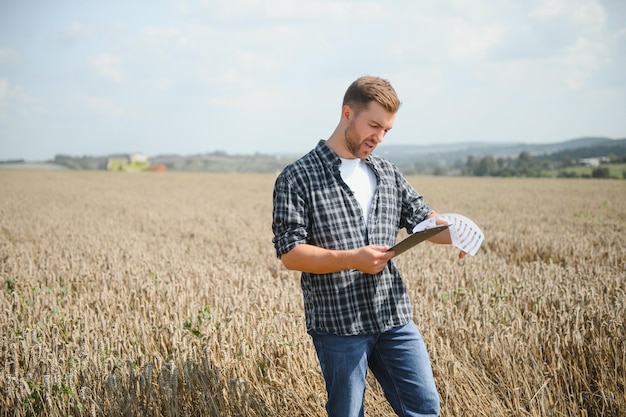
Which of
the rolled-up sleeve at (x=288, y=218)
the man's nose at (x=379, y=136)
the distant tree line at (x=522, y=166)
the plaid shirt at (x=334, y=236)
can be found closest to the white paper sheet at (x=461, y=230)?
the plaid shirt at (x=334, y=236)

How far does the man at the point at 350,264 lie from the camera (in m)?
2.39

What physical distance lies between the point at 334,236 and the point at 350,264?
24cm

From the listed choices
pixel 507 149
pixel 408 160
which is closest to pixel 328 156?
pixel 408 160

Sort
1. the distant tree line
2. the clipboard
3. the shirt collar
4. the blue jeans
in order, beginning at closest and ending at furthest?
the clipboard
the blue jeans
the shirt collar
the distant tree line

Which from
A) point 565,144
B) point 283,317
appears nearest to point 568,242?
point 283,317

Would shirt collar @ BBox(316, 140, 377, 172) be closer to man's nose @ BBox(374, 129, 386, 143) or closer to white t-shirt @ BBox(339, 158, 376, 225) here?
white t-shirt @ BBox(339, 158, 376, 225)

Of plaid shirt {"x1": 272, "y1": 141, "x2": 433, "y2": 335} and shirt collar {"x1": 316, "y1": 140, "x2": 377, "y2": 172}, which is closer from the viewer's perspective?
plaid shirt {"x1": 272, "y1": 141, "x2": 433, "y2": 335}

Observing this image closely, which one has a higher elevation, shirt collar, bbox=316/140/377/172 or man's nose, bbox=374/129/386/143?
man's nose, bbox=374/129/386/143

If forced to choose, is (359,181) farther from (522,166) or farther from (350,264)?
(522,166)

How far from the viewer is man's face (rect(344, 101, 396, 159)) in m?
2.38

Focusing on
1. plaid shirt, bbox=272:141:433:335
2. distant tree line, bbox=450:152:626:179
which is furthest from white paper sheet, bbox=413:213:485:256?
distant tree line, bbox=450:152:626:179

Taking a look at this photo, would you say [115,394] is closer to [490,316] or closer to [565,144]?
[490,316]

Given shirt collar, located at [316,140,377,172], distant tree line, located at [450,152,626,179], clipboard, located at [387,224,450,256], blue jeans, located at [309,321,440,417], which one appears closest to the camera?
clipboard, located at [387,224,450,256]

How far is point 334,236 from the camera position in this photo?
97.9 inches
